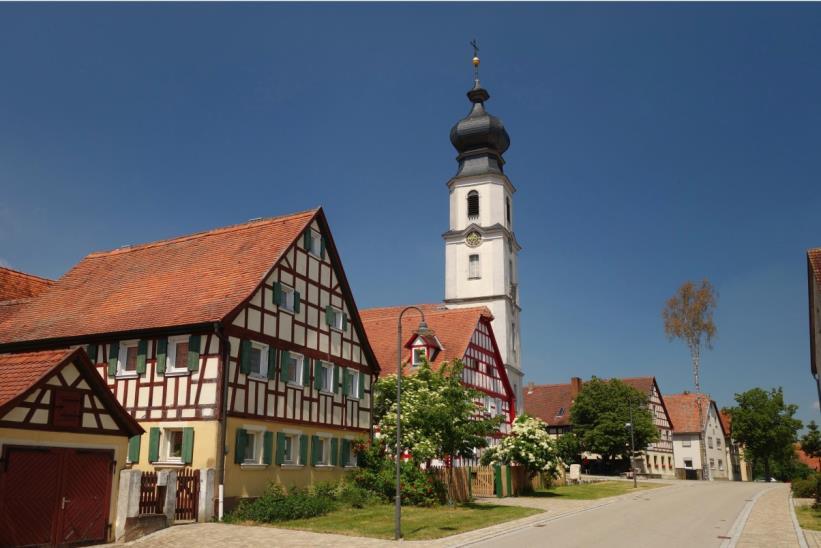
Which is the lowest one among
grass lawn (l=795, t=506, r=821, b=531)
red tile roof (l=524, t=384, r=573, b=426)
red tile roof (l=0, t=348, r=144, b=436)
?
grass lawn (l=795, t=506, r=821, b=531)

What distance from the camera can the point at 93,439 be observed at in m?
18.9

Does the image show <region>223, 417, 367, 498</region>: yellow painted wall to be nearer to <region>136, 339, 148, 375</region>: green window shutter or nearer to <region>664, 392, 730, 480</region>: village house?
<region>136, 339, 148, 375</region>: green window shutter

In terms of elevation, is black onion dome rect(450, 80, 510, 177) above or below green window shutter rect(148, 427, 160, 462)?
above

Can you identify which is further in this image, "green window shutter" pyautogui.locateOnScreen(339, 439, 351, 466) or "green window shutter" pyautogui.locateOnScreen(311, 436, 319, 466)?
"green window shutter" pyautogui.locateOnScreen(339, 439, 351, 466)

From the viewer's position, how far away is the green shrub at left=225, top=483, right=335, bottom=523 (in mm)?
23844

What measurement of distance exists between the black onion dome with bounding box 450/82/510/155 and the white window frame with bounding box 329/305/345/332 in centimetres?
3817

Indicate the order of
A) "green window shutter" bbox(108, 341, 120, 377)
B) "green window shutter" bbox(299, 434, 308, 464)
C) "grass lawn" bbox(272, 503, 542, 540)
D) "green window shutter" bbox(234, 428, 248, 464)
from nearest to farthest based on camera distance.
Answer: "grass lawn" bbox(272, 503, 542, 540) < "green window shutter" bbox(234, 428, 248, 464) < "green window shutter" bbox(108, 341, 120, 377) < "green window shutter" bbox(299, 434, 308, 464)

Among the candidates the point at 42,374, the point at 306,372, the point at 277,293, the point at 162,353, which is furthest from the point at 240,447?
the point at 42,374

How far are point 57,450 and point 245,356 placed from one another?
29.5 feet

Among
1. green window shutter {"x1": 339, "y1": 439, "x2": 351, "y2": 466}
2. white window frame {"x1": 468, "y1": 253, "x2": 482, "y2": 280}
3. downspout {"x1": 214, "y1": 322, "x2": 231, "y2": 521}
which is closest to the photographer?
downspout {"x1": 214, "y1": 322, "x2": 231, "y2": 521}

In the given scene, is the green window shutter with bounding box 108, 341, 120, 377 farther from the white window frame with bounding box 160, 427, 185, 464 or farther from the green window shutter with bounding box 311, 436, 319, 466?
the green window shutter with bounding box 311, 436, 319, 466

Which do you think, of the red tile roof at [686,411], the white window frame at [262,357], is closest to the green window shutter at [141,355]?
the white window frame at [262,357]

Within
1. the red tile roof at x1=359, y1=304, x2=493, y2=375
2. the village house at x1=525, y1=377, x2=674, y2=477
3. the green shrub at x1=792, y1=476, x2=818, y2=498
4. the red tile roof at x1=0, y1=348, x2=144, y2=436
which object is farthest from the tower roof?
the red tile roof at x1=0, y1=348, x2=144, y2=436

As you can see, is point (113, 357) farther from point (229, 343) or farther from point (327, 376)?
point (327, 376)
